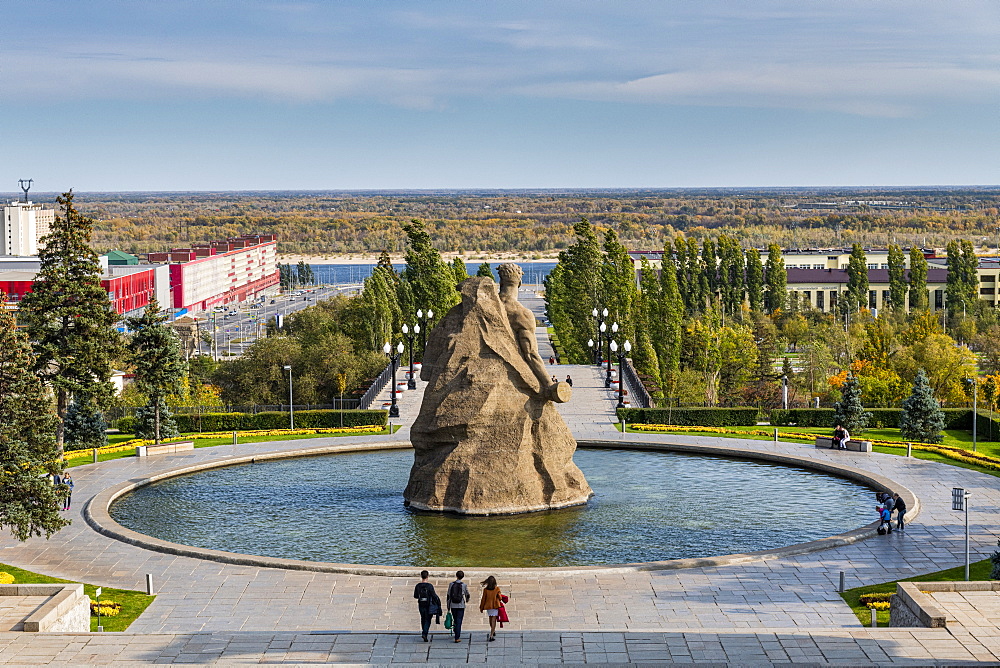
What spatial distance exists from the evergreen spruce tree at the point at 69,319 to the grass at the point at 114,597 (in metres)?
10.6

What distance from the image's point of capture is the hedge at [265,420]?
4831 cm

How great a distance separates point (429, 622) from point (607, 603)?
422cm

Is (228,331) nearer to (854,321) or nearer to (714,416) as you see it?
(854,321)

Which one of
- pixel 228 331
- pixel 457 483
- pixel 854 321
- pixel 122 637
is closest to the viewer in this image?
pixel 122 637

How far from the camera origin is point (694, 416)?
160 feet

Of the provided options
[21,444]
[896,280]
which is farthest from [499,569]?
[896,280]

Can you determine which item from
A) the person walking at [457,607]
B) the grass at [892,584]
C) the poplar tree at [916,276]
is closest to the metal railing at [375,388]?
the grass at [892,584]

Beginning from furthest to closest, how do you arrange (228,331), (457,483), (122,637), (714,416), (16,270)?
(228,331), (16,270), (714,416), (457,483), (122,637)

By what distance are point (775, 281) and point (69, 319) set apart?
85.6m

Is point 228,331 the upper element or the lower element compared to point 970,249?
lower

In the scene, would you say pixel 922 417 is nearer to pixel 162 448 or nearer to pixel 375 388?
pixel 375 388

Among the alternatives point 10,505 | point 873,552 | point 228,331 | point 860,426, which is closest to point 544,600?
point 873,552

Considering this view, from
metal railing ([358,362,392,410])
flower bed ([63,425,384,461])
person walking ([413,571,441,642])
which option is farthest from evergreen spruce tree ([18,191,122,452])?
person walking ([413,571,441,642])

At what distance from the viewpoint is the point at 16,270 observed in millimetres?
127125
